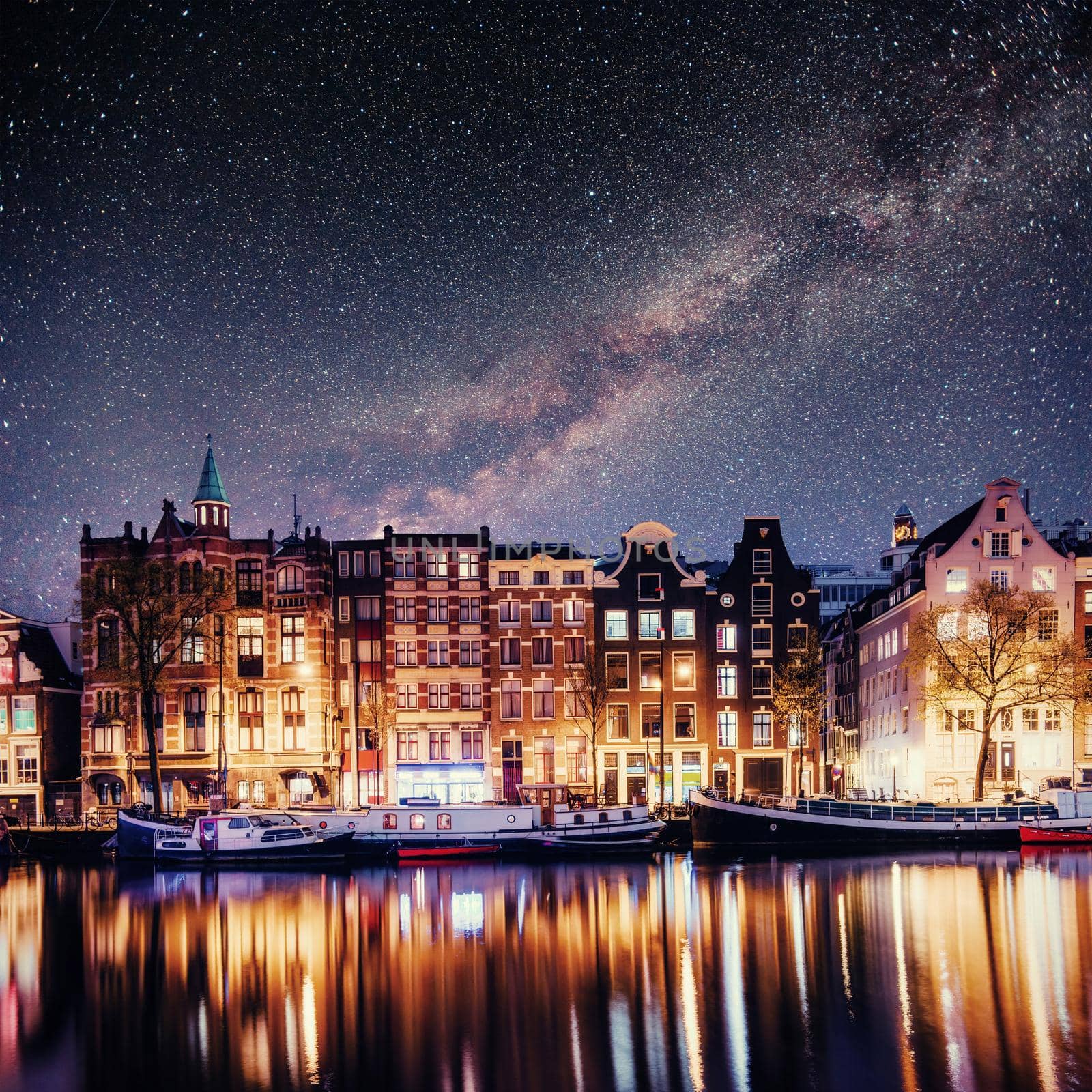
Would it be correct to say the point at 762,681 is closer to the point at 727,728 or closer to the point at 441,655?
the point at 727,728

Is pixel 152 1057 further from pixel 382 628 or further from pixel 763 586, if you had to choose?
pixel 763 586

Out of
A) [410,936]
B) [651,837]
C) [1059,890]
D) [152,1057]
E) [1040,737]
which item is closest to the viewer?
[152,1057]

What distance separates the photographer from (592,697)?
283 feet

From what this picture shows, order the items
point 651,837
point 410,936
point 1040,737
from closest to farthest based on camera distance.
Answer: point 410,936, point 651,837, point 1040,737

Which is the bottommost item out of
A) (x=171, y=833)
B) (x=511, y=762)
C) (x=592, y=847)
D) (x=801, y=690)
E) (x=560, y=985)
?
(x=592, y=847)

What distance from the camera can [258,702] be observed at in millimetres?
88438

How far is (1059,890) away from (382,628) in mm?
51363

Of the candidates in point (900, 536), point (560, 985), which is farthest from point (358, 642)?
point (900, 536)

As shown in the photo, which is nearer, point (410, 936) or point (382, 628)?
point (410, 936)

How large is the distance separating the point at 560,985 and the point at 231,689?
56.9 metres

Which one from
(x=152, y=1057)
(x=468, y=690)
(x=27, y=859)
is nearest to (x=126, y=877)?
(x=27, y=859)

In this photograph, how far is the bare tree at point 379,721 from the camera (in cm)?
8738

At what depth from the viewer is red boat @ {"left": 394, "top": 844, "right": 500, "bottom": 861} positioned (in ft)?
228

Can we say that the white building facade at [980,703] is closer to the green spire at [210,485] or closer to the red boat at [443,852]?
the red boat at [443,852]
